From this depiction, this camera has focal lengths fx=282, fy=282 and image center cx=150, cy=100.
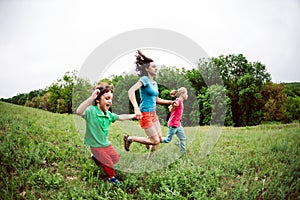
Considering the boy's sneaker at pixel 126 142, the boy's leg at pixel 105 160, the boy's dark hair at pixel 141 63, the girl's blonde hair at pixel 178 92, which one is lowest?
the boy's leg at pixel 105 160

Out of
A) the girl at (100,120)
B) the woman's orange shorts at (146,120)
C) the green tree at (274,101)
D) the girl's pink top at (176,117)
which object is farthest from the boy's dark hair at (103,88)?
the green tree at (274,101)

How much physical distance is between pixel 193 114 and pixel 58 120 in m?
1.53

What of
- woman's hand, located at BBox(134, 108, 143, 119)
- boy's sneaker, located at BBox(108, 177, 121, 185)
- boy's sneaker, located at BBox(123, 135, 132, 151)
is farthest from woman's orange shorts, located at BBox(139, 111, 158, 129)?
boy's sneaker, located at BBox(108, 177, 121, 185)

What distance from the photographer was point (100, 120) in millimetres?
2703

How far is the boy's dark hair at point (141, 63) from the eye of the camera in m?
2.83

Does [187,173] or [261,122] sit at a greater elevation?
[261,122]

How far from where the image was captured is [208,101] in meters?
2.78

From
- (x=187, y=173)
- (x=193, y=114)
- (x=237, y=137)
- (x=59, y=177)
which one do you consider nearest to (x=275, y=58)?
(x=237, y=137)

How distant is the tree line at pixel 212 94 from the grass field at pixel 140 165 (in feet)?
0.45

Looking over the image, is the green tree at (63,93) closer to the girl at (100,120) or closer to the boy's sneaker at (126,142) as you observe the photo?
the girl at (100,120)

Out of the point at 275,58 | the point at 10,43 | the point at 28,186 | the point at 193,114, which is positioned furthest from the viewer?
the point at 275,58

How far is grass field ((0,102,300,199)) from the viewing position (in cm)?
273

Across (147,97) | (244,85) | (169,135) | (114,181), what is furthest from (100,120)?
(244,85)

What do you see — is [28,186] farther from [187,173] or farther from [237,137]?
[237,137]
